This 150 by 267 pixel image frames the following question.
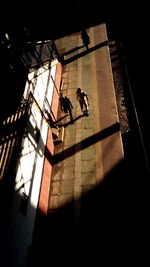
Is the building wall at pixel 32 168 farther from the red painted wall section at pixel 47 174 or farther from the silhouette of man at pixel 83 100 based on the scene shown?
the silhouette of man at pixel 83 100

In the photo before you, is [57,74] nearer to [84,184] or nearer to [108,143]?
[108,143]

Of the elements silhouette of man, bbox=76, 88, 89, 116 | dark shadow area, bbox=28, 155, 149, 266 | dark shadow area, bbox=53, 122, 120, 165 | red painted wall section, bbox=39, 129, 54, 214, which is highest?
silhouette of man, bbox=76, 88, 89, 116

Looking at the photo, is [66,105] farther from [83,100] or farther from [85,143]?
[85,143]

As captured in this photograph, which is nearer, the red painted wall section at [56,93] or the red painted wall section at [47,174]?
the red painted wall section at [47,174]

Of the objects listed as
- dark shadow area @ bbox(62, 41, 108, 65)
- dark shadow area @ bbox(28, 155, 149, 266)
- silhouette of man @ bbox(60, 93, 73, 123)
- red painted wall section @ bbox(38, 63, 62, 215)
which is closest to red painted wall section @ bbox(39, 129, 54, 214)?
red painted wall section @ bbox(38, 63, 62, 215)

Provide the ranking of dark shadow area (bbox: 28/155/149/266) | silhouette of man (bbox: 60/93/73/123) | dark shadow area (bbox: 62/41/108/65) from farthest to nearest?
dark shadow area (bbox: 62/41/108/65), silhouette of man (bbox: 60/93/73/123), dark shadow area (bbox: 28/155/149/266)

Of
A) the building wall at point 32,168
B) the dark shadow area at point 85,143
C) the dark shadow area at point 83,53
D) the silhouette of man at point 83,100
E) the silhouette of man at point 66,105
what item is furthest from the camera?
the dark shadow area at point 83,53

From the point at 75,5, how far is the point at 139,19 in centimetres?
Answer: 525

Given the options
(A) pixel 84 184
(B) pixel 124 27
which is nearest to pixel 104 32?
(B) pixel 124 27

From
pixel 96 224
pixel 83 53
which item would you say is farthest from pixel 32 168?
pixel 83 53

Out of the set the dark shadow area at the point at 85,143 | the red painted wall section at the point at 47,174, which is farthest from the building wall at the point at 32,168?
the dark shadow area at the point at 85,143

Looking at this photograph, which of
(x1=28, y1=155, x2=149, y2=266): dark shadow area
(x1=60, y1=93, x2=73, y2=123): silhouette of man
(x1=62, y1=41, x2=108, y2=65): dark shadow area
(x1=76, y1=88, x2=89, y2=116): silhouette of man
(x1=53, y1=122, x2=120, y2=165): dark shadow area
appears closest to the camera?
(x1=28, y1=155, x2=149, y2=266): dark shadow area

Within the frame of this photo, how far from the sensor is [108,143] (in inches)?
429

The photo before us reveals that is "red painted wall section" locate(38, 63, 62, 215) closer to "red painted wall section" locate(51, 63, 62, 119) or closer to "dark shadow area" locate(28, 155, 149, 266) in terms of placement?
"red painted wall section" locate(51, 63, 62, 119)
